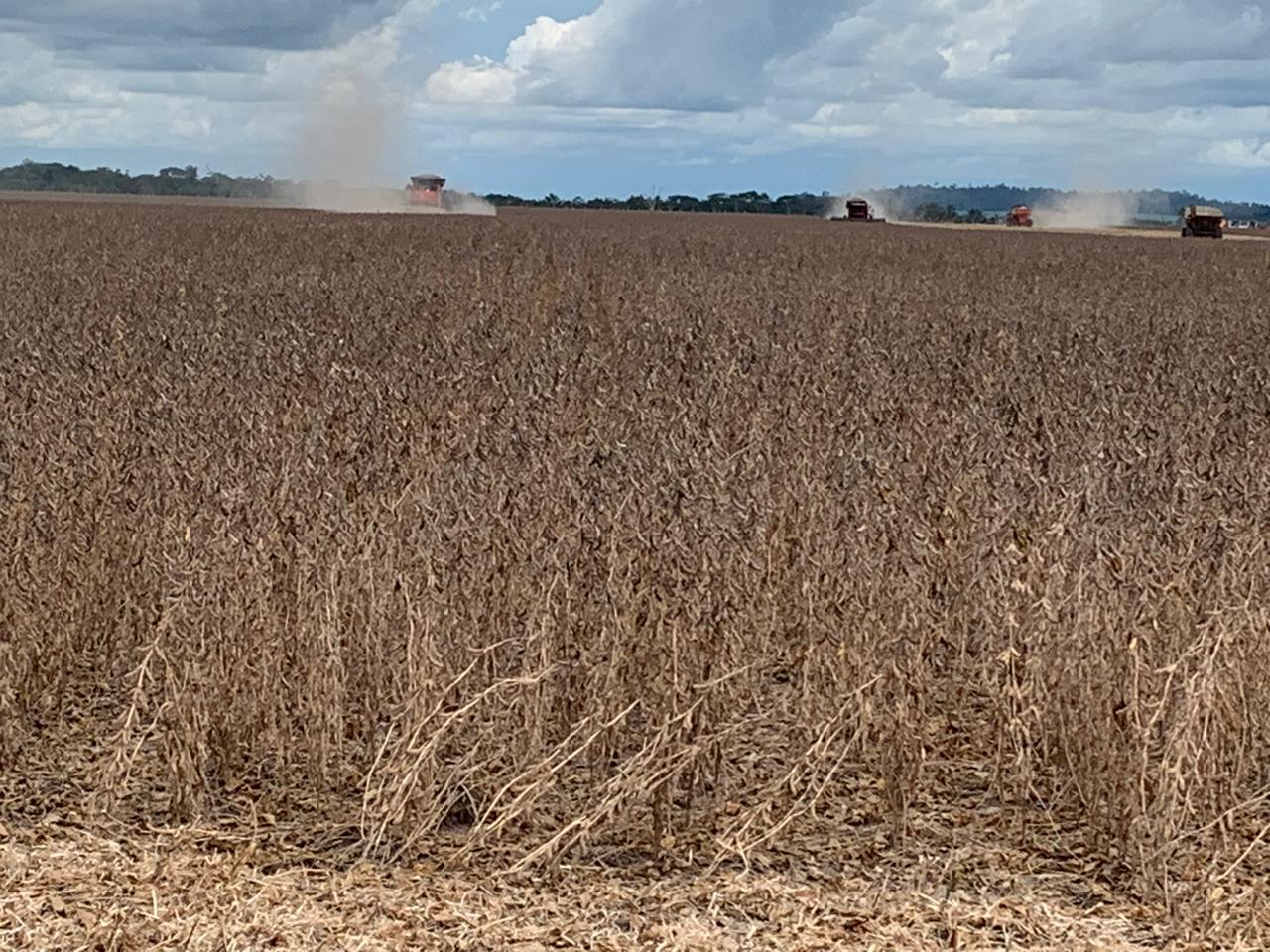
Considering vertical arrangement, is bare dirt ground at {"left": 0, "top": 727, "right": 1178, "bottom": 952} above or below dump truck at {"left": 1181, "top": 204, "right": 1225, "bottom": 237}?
below

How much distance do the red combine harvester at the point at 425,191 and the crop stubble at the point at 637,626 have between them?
6758cm

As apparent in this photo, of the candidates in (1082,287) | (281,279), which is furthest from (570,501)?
(1082,287)

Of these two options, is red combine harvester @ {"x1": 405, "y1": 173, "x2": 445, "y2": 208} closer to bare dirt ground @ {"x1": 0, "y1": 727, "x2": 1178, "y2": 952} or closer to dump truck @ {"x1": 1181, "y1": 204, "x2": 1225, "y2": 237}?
dump truck @ {"x1": 1181, "y1": 204, "x2": 1225, "y2": 237}

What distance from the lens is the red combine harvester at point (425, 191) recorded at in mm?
74062

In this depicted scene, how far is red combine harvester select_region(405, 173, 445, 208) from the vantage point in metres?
74.1

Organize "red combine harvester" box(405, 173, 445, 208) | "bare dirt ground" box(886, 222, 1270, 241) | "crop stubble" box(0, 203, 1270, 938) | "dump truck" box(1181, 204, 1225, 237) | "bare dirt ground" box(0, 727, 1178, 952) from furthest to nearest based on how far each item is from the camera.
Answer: "red combine harvester" box(405, 173, 445, 208) < "dump truck" box(1181, 204, 1225, 237) < "bare dirt ground" box(886, 222, 1270, 241) < "crop stubble" box(0, 203, 1270, 938) < "bare dirt ground" box(0, 727, 1178, 952)

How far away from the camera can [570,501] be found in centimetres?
565

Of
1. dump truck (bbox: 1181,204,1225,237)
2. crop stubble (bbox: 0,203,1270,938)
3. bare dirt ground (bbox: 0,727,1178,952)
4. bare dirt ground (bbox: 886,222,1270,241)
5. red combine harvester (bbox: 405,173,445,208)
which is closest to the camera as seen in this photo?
bare dirt ground (bbox: 0,727,1178,952)

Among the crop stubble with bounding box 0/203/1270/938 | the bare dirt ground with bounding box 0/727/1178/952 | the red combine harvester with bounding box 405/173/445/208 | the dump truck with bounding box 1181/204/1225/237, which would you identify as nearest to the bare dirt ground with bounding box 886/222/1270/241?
the dump truck with bounding box 1181/204/1225/237

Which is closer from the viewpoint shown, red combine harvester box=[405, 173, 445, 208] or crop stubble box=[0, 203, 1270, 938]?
crop stubble box=[0, 203, 1270, 938]

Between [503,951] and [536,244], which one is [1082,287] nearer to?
[536,244]

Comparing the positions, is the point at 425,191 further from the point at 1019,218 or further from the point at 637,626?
the point at 637,626

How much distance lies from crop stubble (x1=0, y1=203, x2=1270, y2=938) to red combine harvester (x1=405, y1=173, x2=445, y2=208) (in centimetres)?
6758

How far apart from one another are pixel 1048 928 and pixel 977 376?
18.2 feet
